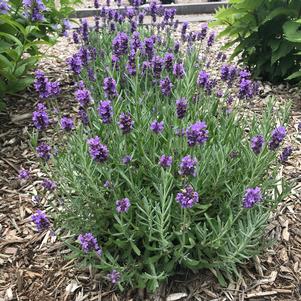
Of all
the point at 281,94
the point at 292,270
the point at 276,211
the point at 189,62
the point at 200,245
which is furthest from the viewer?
the point at 281,94

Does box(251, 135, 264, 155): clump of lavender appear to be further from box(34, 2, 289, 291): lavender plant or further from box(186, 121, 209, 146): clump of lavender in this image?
box(186, 121, 209, 146): clump of lavender

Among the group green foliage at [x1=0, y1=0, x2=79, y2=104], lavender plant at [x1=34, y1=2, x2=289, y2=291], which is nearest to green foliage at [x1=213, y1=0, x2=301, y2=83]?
lavender plant at [x1=34, y1=2, x2=289, y2=291]

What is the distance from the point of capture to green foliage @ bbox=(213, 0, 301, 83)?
4379 millimetres

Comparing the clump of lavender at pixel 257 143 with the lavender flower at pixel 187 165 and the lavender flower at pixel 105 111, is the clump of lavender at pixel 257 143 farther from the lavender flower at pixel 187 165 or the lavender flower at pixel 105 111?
the lavender flower at pixel 105 111

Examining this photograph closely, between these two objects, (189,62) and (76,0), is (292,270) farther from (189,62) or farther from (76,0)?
(76,0)

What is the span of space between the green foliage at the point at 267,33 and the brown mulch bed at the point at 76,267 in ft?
5.55

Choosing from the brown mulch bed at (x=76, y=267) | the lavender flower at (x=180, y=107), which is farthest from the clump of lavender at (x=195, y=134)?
the brown mulch bed at (x=76, y=267)

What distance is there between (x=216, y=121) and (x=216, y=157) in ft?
1.68

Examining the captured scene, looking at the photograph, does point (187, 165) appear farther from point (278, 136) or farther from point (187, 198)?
point (278, 136)

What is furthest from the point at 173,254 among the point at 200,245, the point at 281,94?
the point at 281,94

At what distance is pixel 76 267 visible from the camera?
2508 mm

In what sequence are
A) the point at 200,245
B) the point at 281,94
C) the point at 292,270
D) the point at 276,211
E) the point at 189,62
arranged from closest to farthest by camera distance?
the point at 200,245 → the point at 292,270 → the point at 276,211 → the point at 189,62 → the point at 281,94

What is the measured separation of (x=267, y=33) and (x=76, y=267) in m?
3.51

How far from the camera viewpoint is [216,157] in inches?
95.7
